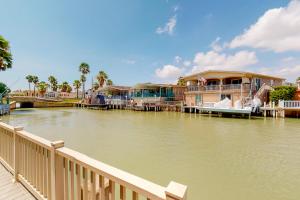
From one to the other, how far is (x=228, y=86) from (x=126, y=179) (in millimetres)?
27042

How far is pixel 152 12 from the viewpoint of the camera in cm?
2130

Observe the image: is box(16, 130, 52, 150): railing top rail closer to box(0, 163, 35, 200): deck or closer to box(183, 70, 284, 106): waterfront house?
box(0, 163, 35, 200): deck

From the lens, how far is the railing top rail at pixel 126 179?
137cm

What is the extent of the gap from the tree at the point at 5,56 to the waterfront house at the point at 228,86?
28.8 m

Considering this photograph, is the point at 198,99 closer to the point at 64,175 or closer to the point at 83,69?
the point at 64,175

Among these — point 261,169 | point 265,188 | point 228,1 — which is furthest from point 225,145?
point 228,1

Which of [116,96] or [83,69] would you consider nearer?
[116,96]

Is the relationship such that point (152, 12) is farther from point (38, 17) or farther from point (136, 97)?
point (136, 97)

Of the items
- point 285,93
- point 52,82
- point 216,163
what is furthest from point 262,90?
point 52,82

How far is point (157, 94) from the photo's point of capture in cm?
3381

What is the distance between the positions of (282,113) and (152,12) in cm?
1973

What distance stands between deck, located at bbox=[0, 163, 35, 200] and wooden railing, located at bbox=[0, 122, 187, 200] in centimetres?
Answer: 11

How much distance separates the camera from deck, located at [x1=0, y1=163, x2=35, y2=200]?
3.19 m

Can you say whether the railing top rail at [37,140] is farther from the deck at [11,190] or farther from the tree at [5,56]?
the tree at [5,56]
